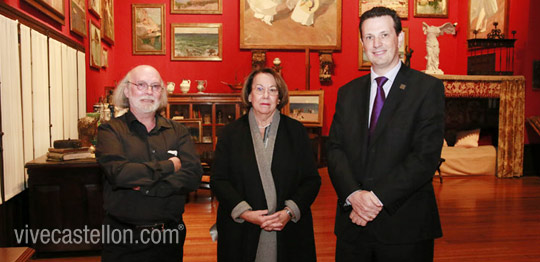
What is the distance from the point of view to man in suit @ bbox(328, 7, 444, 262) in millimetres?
1854

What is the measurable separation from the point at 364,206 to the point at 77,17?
4.60 m

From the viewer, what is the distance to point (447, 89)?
23.3ft

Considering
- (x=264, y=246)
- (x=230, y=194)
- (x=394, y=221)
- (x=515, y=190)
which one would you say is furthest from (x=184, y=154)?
(x=515, y=190)

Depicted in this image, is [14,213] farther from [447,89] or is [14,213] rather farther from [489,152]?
[489,152]

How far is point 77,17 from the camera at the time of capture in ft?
17.0

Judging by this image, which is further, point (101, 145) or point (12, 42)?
point (12, 42)

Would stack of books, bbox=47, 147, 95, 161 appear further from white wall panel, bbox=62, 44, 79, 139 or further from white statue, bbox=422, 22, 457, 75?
white statue, bbox=422, 22, 457, 75

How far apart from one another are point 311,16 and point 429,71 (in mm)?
2477

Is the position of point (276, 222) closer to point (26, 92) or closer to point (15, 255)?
point (15, 255)

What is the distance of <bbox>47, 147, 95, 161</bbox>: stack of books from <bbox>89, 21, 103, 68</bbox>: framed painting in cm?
268

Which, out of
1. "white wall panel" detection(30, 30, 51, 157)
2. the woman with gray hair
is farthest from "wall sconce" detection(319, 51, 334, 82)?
the woman with gray hair

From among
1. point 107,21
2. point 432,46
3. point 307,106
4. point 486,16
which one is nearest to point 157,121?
point 107,21

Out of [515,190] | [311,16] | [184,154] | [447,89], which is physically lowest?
[515,190]

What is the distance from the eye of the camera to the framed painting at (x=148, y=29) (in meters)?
8.10
